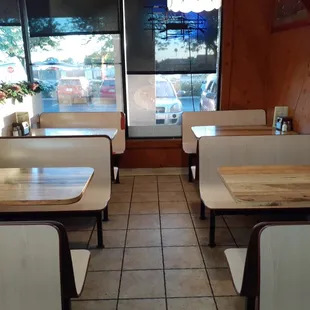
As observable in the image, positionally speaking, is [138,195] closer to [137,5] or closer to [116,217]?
[116,217]

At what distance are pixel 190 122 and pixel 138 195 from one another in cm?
117

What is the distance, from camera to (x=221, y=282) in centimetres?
225

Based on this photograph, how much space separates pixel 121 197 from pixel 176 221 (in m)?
0.84

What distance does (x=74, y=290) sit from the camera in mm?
1472

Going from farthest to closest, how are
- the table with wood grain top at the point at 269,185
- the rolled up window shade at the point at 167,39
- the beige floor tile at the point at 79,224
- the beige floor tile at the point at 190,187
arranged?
the rolled up window shade at the point at 167,39
the beige floor tile at the point at 190,187
the beige floor tile at the point at 79,224
the table with wood grain top at the point at 269,185

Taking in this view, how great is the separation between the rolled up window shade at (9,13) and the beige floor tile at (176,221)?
3006mm

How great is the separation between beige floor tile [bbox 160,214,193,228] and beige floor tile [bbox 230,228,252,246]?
0.39 m

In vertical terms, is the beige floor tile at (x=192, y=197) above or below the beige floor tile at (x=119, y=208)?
above

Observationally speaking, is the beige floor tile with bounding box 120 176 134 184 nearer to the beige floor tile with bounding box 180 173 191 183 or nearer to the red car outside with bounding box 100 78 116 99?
the beige floor tile with bounding box 180 173 191 183

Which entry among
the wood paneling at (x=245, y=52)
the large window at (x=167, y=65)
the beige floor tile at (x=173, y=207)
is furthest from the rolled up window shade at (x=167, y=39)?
the beige floor tile at (x=173, y=207)

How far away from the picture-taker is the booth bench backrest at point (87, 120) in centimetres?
422

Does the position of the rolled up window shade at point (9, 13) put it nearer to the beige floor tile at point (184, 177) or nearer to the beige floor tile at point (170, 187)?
the beige floor tile at point (170, 187)

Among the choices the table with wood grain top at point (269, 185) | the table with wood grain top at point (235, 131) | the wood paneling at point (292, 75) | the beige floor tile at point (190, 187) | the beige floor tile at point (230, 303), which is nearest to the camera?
the table with wood grain top at point (269, 185)

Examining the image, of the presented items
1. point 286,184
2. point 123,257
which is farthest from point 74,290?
point 286,184
